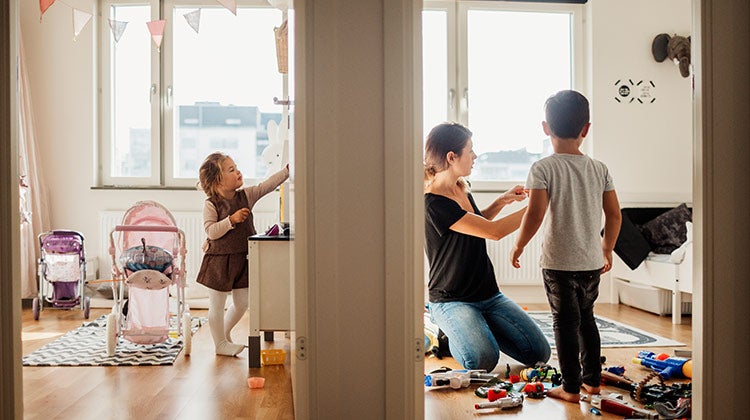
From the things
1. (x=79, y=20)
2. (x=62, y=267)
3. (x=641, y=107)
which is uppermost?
(x=79, y=20)

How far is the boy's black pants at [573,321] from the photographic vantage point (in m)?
2.61

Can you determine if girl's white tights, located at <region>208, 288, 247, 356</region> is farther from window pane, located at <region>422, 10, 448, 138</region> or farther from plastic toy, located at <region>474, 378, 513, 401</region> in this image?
window pane, located at <region>422, 10, 448, 138</region>

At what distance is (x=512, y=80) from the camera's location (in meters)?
5.97

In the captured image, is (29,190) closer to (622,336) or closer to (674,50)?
(622,336)

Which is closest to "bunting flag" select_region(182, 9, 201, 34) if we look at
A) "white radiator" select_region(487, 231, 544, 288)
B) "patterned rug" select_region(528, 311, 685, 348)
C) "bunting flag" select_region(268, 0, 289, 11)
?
"bunting flag" select_region(268, 0, 289, 11)

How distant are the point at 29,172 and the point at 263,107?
1.77 meters

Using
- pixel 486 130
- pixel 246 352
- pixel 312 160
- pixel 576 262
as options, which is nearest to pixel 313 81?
pixel 312 160

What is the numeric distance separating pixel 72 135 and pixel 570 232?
426cm

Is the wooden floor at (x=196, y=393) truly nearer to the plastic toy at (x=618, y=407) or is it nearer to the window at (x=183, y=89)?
the plastic toy at (x=618, y=407)

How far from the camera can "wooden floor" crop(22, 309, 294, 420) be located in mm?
2607

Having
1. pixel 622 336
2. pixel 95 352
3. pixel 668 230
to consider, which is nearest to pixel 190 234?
pixel 95 352

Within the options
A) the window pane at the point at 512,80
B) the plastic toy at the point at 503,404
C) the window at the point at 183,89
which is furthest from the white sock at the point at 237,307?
the window pane at the point at 512,80

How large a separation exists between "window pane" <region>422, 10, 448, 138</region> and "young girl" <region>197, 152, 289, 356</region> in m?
2.30

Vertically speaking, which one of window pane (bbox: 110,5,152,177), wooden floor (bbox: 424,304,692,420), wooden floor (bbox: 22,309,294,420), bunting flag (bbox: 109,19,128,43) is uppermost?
bunting flag (bbox: 109,19,128,43)
